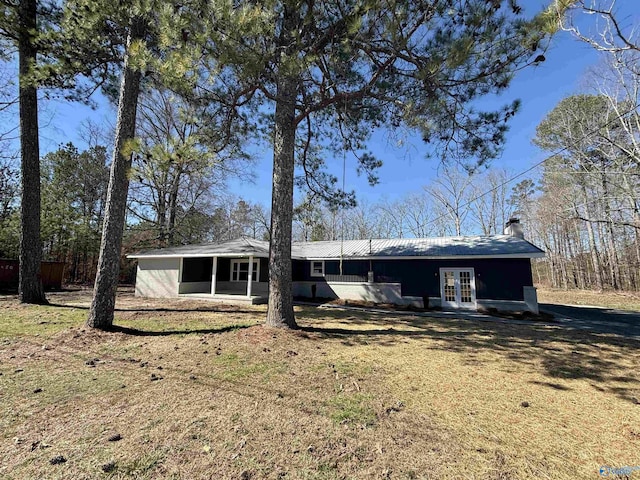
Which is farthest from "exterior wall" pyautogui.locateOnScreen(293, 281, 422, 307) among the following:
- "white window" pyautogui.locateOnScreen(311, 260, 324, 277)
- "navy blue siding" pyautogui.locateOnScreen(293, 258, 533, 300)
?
"white window" pyautogui.locateOnScreen(311, 260, 324, 277)

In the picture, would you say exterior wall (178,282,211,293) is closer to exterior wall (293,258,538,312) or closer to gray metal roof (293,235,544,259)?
exterior wall (293,258,538,312)

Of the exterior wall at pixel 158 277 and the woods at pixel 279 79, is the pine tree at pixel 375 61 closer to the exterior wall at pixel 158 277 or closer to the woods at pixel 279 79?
the woods at pixel 279 79

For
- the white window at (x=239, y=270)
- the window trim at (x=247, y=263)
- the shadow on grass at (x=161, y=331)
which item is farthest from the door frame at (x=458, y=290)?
the white window at (x=239, y=270)

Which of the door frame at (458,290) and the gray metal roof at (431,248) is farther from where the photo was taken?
the door frame at (458,290)

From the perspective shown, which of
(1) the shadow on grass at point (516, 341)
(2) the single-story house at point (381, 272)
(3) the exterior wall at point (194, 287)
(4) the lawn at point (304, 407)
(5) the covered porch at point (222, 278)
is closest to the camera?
(4) the lawn at point (304, 407)

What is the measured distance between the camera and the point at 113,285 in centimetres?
629

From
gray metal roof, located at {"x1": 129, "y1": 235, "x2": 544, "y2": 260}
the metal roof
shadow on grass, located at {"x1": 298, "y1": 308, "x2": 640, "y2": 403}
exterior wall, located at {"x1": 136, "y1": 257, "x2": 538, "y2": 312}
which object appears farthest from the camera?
the metal roof

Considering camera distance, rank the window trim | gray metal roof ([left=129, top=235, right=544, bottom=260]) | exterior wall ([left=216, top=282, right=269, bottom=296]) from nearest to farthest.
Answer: gray metal roof ([left=129, top=235, right=544, bottom=260])
exterior wall ([left=216, top=282, right=269, bottom=296])
the window trim

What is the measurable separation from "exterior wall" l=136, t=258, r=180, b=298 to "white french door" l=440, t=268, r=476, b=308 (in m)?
12.1

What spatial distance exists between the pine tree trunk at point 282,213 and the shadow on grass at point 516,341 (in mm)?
875

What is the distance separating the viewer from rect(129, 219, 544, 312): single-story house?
11.6 metres

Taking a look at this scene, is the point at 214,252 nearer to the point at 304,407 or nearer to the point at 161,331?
the point at 161,331

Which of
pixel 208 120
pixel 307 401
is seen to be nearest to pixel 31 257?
pixel 208 120

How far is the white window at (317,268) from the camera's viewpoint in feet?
50.4
